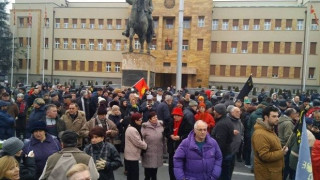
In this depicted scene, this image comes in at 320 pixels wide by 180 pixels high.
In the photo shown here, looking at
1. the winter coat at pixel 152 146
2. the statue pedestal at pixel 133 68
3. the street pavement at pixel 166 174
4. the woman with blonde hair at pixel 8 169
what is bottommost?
the street pavement at pixel 166 174

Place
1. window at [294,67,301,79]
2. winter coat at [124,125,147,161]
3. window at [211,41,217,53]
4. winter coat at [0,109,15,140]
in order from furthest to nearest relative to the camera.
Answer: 1. window at [211,41,217,53]
2. window at [294,67,301,79]
3. winter coat at [0,109,15,140]
4. winter coat at [124,125,147,161]

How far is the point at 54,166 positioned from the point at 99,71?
48603mm

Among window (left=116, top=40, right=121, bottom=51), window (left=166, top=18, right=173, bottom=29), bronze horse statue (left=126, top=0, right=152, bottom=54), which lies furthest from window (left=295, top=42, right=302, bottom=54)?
bronze horse statue (left=126, top=0, right=152, bottom=54)

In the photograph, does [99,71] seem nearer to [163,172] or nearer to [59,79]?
[59,79]

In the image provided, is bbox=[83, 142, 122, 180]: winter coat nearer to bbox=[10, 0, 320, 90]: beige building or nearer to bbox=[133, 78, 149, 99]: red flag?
bbox=[133, 78, 149, 99]: red flag

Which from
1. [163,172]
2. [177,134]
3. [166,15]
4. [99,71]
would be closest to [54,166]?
[177,134]

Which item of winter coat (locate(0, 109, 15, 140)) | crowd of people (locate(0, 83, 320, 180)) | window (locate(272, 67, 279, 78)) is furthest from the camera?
window (locate(272, 67, 279, 78))

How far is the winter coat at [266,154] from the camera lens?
5012 mm

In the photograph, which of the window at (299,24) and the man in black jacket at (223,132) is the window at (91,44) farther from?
the man in black jacket at (223,132)

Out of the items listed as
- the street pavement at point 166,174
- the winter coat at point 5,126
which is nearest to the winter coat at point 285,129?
the street pavement at point 166,174

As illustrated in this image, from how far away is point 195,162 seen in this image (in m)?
4.75

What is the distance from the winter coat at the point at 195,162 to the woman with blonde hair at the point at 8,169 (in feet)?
6.98

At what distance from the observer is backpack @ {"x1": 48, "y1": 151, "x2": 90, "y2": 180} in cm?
397

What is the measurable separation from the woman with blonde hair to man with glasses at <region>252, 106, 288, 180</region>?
11.0 feet
